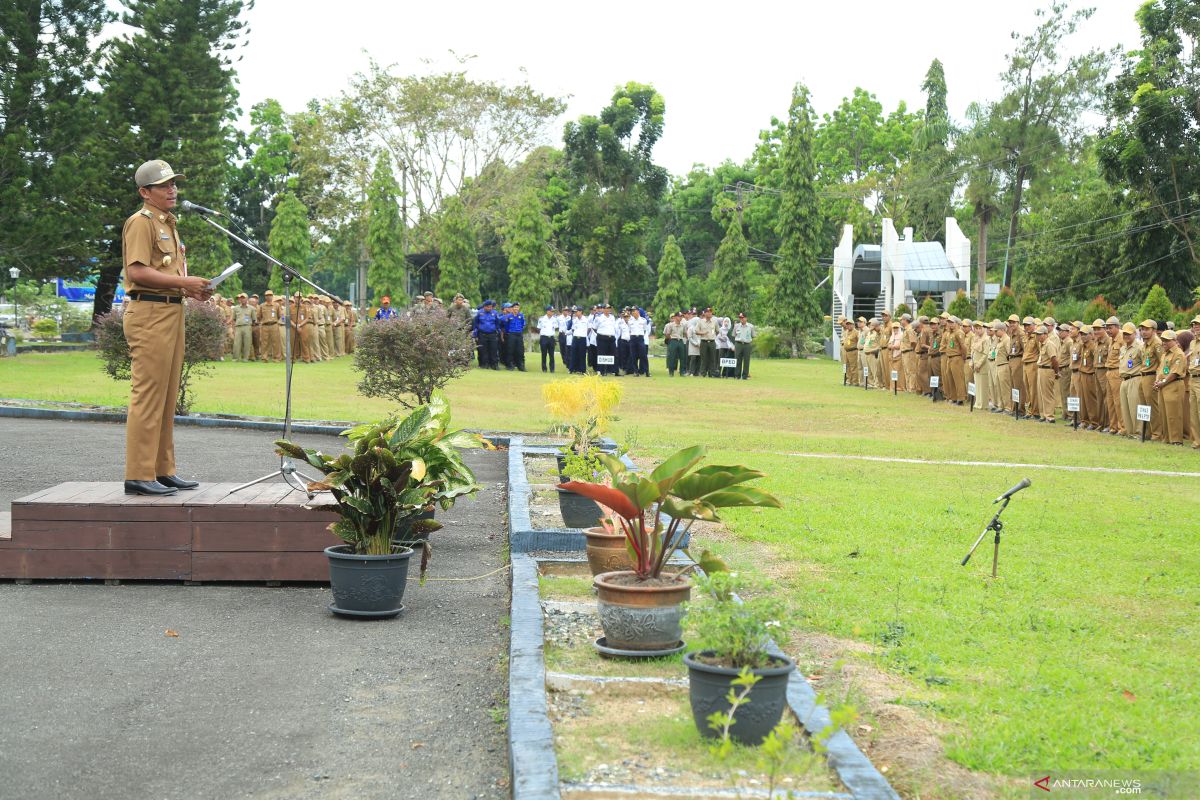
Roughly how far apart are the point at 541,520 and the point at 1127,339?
15.1 metres

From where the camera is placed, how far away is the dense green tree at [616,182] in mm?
65875

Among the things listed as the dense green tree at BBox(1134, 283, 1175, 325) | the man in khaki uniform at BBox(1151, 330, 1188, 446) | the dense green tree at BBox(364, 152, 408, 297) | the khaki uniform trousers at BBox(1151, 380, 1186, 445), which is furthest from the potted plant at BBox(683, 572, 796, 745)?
the dense green tree at BBox(364, 152, 408, 297)

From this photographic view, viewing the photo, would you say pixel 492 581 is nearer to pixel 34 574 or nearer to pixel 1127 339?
pixel 34 574

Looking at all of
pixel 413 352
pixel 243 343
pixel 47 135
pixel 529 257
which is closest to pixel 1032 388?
pixel 413 352

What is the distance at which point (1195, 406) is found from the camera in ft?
62.7

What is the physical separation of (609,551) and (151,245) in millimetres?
3458

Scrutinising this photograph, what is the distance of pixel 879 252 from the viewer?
2313 inches

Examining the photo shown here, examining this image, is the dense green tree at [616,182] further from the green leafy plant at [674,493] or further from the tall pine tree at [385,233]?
the green leafy plant at [674,493]

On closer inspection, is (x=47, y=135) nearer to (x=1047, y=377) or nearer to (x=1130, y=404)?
(x=1047, y=377)

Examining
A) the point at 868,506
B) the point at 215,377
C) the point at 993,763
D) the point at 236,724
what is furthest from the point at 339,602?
the point at 215,377

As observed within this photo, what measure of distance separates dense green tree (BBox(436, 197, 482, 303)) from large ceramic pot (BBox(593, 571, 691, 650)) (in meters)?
50.1

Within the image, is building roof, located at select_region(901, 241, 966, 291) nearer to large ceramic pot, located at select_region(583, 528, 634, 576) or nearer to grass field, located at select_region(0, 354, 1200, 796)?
grass field, located at select_region(0, 354, 1200, 796)

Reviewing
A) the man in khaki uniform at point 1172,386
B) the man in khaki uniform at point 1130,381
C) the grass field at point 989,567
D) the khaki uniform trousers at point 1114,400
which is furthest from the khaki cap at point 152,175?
the khaki uniform trousers at point 1114,400

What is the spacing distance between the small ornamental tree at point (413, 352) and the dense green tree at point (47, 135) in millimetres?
22652
